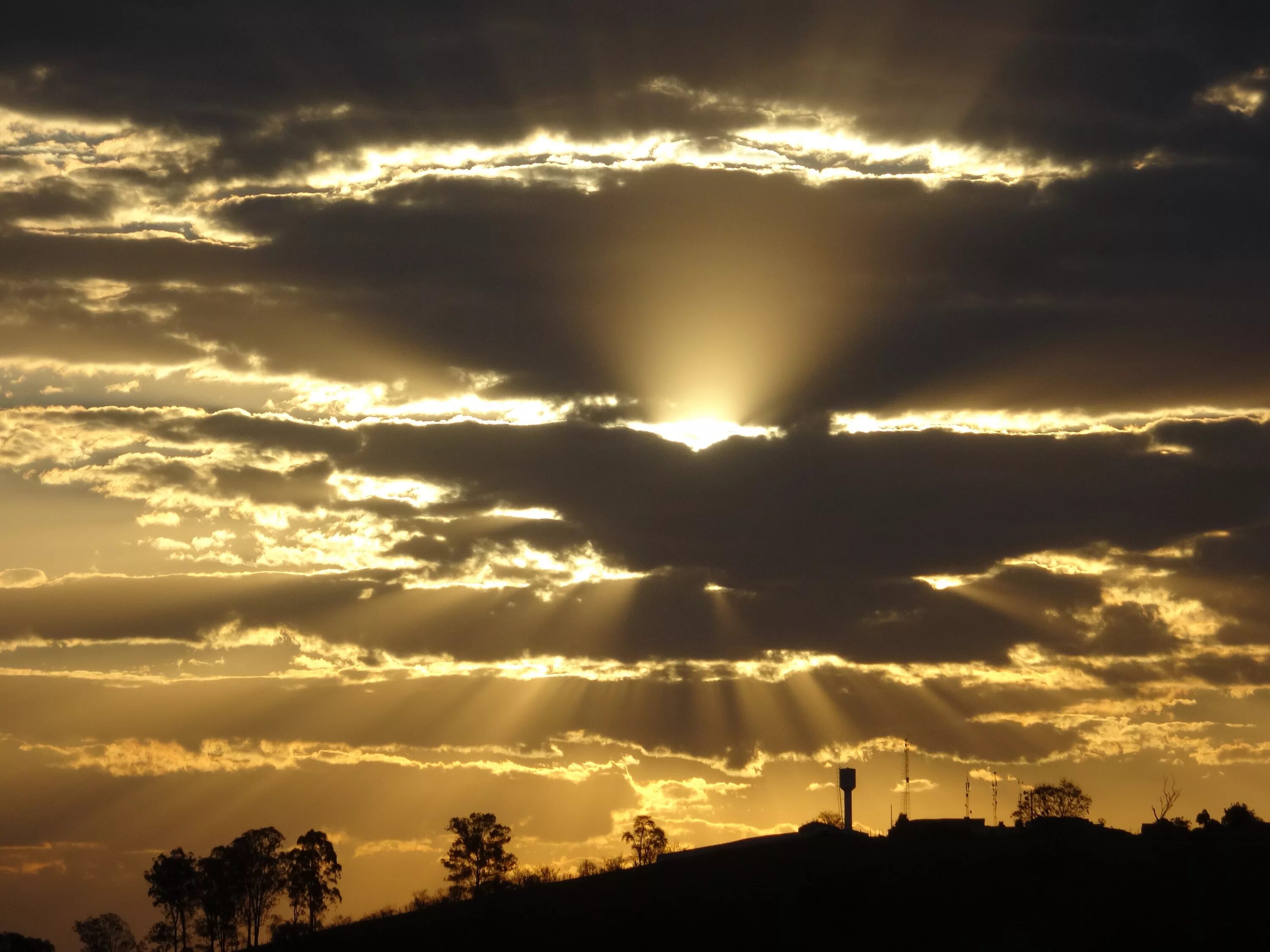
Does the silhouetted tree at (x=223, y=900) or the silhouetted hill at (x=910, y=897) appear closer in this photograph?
the silhouetted hill at (x=910, y=897)

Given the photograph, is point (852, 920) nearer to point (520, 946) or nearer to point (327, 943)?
point (520, 946)

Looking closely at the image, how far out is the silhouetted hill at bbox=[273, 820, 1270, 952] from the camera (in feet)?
301

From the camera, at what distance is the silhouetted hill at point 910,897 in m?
91.8

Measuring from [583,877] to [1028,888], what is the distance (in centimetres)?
Answer: 4750

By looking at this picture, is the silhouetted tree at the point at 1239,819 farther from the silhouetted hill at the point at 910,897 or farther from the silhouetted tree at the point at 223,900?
the silhouetted tree at the point at 223,900

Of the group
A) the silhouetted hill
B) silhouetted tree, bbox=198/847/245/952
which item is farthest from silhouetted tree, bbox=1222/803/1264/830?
silhouetted tree, bbox=198/847/245/952

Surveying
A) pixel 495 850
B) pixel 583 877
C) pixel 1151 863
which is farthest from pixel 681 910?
pixel 495 850

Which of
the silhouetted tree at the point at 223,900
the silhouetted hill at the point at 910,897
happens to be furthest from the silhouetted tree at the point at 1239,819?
the silhouetted tree at the point at 223,900

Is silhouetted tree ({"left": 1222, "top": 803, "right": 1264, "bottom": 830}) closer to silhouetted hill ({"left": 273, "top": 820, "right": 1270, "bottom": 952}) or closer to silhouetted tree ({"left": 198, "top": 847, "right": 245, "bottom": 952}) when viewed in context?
silhouetted hill ({"left": 273, "top": 820, "right": 1270, "bottom": 952})

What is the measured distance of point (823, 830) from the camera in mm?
142375

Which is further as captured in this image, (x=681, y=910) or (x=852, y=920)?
(x=681, y=910)

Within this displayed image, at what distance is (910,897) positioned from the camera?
107 meters

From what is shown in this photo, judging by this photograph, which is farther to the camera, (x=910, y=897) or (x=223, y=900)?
(x=223, y=900)

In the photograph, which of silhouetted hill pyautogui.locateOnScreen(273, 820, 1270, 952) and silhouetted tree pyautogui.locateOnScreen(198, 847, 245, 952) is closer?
silhouetted hill pyautogui.locateOnScreen(273, 820, 1270, 952)
